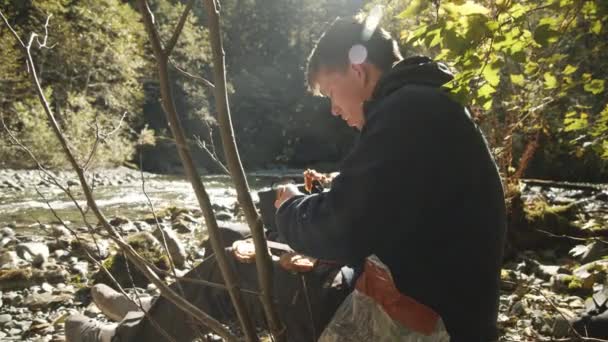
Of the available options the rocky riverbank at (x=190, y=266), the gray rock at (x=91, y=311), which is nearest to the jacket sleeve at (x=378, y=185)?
the rocky riverbank at (x=190, y=266)

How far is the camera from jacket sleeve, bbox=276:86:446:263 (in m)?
1.03

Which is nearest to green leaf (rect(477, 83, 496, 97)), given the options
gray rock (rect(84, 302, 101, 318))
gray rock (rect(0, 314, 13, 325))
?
gray rock (rect(84, 302, 101, 318))

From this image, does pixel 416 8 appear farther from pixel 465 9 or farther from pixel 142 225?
pixel 142 225

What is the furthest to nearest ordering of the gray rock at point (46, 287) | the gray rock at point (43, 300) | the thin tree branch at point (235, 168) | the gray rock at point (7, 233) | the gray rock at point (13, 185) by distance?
the gray rock at point (13, 185) → the gray rock at point (7, 233) → the gray rock at point (46, 287) → the gray rock at point (43, 300) → the thin tree branch at point (235, 168)

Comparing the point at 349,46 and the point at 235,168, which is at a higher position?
the point at 349,46

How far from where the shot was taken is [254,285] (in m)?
1.80

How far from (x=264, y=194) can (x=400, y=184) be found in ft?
3.28

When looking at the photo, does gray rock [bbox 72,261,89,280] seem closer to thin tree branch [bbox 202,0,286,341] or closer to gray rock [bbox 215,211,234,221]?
gray rock [bbox 215,211,234,221]

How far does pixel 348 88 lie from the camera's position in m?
1.38

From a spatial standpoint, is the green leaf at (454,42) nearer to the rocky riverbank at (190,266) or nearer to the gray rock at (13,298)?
the rocky riverbank at (190,266)

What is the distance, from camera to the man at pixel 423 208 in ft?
3.42

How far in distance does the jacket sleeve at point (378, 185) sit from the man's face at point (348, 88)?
29cm

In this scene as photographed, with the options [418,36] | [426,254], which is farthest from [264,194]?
[418,36]

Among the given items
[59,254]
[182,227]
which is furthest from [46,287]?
[182,227]
